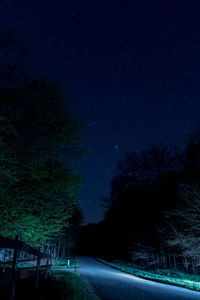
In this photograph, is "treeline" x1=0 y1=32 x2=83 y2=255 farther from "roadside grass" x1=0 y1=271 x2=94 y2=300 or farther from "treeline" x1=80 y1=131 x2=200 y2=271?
"treeline" x1=80 y1=131 x2=200 y2=271

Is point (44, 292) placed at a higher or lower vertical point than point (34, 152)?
lower

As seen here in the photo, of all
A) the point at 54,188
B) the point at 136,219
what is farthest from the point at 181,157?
the point at 54,188

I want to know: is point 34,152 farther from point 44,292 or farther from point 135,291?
point 135,291

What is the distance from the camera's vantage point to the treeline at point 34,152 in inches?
305

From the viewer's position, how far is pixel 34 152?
27.9 ft

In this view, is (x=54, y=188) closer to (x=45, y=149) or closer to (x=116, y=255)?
(x=45, y=149)

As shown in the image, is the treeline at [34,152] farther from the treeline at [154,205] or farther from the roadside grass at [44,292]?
the treeline at [154,205]

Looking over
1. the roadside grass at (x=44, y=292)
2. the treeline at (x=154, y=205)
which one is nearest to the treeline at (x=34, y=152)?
the roadside grass at (x=44, y=292)

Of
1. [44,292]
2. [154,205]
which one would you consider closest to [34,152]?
[44,292]

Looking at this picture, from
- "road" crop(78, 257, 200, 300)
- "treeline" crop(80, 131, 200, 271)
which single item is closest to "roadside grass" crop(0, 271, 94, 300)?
"road" crop(78, 257, 200, 300)

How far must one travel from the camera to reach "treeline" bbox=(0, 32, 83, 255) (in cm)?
774

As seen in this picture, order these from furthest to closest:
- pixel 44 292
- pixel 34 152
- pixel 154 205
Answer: pixel 154 205
pixel 34 152
pixel 44 292

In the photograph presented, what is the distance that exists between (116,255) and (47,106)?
4142 cm

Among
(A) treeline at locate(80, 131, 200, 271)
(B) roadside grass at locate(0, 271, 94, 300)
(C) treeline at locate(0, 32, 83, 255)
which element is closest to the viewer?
(B) roadside grass at locate(0, 271, 94, 300)
